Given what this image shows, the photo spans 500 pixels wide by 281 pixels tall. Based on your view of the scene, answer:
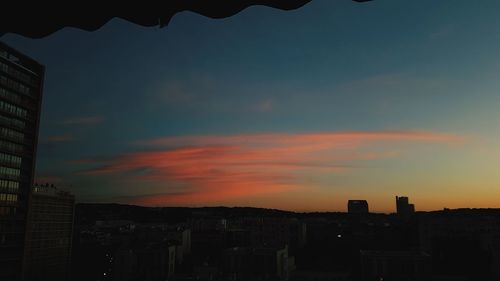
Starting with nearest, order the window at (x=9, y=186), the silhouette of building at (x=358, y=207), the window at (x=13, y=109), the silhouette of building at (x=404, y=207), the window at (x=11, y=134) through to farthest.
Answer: the window at (x=9, y=186) → the window at (x=11, y=134) → the window at (x=13, y=109) → the silhouette of building at (x=404, y=207) → the silhouette of building at (x=358, y=207)

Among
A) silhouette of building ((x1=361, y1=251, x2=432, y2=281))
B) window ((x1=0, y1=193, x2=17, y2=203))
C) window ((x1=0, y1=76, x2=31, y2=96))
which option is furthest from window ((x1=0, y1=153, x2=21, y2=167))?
silhouette of building ((x1=361, y1=251, x2=432, y2=281))

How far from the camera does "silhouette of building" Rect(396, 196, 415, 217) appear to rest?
80.7 metres

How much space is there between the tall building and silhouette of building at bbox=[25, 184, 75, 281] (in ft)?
2.58

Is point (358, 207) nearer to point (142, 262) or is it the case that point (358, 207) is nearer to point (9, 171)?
point (142, 262)

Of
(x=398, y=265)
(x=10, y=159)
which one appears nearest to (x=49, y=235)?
(x=10, y=159)

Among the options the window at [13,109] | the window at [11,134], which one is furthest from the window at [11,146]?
the window at [13,109]

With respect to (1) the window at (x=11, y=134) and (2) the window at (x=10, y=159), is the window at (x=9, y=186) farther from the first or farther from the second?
(1) the window at (x=11, y=134)

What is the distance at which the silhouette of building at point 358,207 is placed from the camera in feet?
310

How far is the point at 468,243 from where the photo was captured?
34.2 metres

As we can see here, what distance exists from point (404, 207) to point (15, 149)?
2843 inches

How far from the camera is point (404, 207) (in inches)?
3172

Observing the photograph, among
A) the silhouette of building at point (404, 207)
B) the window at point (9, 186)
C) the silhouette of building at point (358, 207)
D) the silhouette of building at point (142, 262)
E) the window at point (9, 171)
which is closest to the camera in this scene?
the window at point (9, 171)

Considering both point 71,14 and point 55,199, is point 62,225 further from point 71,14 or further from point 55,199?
point 71,14

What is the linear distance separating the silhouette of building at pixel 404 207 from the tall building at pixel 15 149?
70.7m
